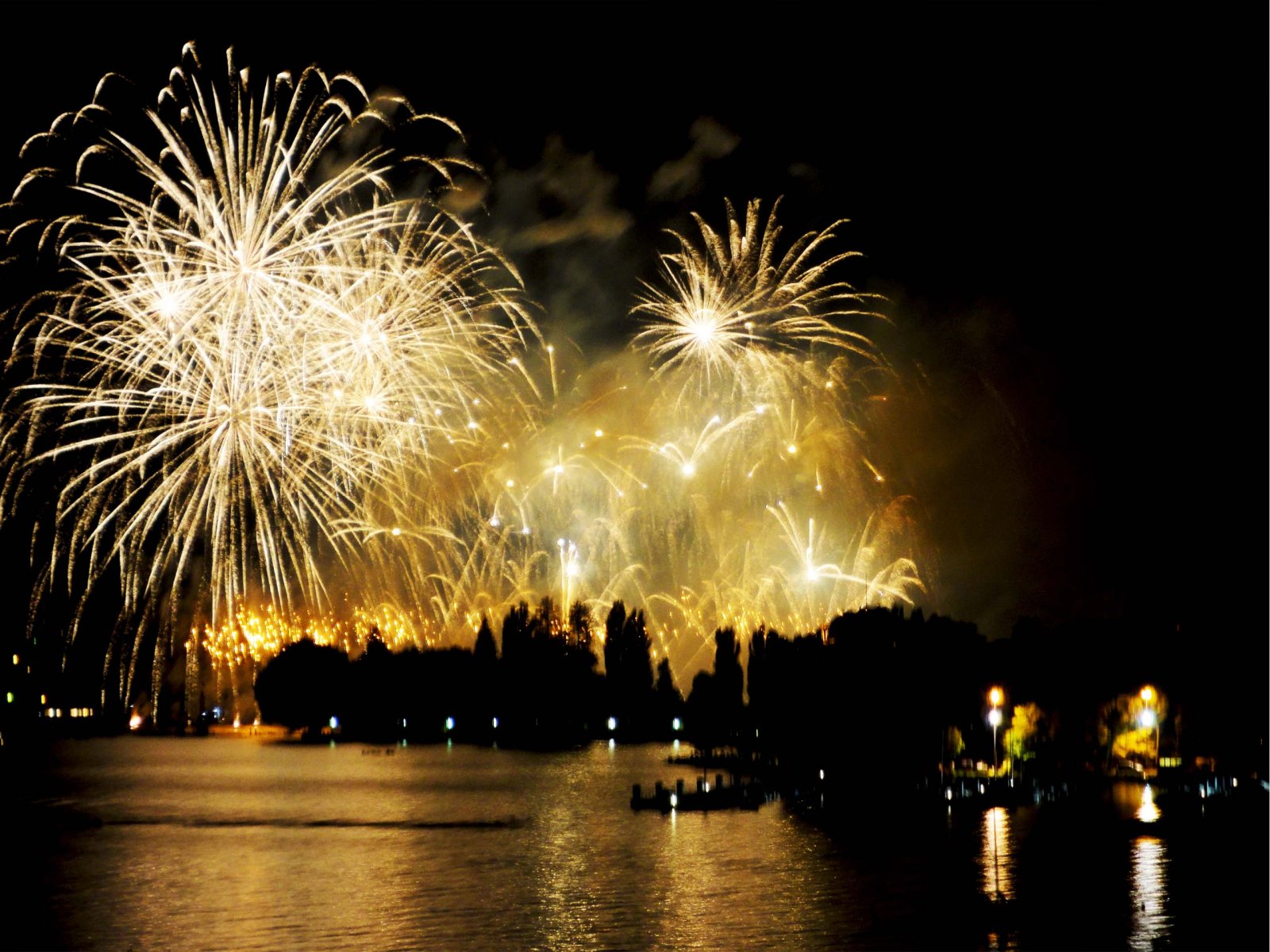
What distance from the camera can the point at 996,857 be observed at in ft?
77.6

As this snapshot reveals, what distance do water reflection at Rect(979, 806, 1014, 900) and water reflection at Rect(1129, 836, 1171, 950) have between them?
217cm

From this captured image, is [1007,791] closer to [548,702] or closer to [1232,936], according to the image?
[1232,936]

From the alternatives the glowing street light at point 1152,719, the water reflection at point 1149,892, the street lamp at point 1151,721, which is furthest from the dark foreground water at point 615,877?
the street lamp at point 1151,721

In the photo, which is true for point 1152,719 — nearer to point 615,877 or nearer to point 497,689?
point 615,877

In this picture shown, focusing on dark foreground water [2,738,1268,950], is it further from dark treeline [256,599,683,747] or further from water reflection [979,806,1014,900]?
dark treeline [256,599,683,747]

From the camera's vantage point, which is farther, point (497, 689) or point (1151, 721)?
point (497, 689)

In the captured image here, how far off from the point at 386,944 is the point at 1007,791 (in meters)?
28.6

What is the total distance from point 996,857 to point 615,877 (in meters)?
9.75

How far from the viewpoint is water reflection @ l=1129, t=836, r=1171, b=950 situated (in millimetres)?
21547

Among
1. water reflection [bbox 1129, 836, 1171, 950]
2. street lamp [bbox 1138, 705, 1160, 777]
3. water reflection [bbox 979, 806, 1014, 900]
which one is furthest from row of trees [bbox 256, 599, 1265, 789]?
water reflection [bbox 1129, 836, 1171, 950]

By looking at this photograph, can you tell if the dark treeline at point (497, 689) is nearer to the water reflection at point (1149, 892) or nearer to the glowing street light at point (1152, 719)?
the glowing street light at point (1152, 719)

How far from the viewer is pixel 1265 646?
59625 millimetres

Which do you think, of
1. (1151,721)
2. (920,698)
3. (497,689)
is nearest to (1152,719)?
(1151,721)

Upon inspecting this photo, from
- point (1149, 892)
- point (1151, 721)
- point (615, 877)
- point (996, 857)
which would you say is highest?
point (1151, 721)
